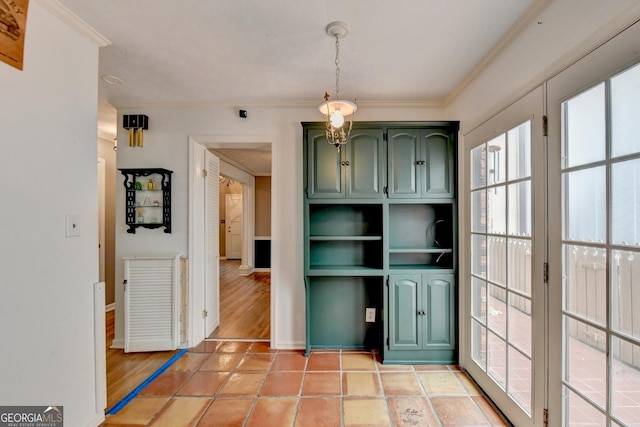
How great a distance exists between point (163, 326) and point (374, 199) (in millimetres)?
2545

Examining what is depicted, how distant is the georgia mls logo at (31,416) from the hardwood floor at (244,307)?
1.73 m

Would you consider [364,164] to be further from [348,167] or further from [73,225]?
[73,225]

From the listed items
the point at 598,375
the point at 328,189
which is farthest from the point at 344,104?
the point at 598,375

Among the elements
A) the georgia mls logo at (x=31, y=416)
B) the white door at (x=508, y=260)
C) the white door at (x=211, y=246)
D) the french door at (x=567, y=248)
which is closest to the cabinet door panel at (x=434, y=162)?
the white door at (x=508, y=260)

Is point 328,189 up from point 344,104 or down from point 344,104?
down

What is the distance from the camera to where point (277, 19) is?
172cm

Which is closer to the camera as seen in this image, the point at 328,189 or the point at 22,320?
the point at 22,320

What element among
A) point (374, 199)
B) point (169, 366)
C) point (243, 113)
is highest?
point (243, 113)

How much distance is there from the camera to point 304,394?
86.2 inches

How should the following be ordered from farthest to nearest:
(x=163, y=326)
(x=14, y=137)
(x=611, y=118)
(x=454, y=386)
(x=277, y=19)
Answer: (x=163, y=326) < (x=454, y=386) < (x=277, y=19) < (x=14, y=137) < (x=611, y=118)

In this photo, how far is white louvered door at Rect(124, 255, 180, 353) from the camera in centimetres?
287

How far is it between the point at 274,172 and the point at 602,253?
256 cm

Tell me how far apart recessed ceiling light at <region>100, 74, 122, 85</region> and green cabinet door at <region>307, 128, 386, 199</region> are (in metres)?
1.76

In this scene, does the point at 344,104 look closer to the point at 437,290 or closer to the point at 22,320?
the point at 437,290
